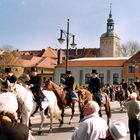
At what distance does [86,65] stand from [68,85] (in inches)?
3567

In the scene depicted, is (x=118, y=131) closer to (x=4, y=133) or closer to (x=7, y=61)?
(x=4, y=133)

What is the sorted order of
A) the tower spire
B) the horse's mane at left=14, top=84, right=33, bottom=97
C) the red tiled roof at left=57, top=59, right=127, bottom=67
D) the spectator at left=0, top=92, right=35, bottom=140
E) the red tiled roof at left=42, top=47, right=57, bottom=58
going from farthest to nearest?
the red tiled roof at left=42, top=47, right=57, bottom=58 → the tower spire → the red tiled roof at left=57, top=59, right=127, bottom=67 → the horse's mane at left=14, top=84, right=33, bottom=97 → the spectator at left=0, top=92, right=35, bottom=140

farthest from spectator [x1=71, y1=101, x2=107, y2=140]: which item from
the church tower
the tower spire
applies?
the church tower

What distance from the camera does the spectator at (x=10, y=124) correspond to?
5.61 m

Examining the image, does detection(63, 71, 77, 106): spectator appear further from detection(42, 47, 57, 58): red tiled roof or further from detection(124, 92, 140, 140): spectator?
detection(42, 47, 57, 58): red tiled roof

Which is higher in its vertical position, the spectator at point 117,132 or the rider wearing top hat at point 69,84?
the rider wearing top hat at point 69,84

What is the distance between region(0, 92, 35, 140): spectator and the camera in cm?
561

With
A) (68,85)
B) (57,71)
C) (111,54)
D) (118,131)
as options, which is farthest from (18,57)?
(118,131)

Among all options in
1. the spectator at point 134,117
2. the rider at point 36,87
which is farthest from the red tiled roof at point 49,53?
the spectator at point 134,117

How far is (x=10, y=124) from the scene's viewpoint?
5.75 m

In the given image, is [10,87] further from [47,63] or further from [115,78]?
[47,63]

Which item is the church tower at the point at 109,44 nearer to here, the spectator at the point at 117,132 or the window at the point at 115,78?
the window at the point at 115,78

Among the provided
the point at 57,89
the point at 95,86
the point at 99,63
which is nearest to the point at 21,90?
the point at 95,86

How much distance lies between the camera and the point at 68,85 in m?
19.7
